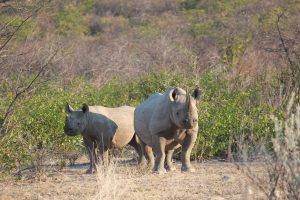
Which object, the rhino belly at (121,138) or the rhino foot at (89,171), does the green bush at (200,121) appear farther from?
the rhino belly at (121,138)

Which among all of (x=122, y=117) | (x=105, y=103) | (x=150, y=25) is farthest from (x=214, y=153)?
(x=150, y=25)

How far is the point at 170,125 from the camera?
12.3 m

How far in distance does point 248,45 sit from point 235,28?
9330mm

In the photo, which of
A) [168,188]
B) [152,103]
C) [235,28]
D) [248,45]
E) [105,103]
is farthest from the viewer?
[235,28]

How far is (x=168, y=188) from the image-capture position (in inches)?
400

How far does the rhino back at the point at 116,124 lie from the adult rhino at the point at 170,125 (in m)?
0.70

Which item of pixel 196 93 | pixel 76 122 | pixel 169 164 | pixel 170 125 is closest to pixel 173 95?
pixel 196 93

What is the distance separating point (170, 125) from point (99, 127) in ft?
5.27

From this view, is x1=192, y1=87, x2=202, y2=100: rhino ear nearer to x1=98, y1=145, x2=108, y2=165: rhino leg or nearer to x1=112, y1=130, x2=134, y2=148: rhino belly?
x1=98, y1=145, x2=108, y2=165: rhino leg

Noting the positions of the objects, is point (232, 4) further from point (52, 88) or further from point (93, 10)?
point (52, 88)

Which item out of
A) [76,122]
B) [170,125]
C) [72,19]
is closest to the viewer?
[170,125]

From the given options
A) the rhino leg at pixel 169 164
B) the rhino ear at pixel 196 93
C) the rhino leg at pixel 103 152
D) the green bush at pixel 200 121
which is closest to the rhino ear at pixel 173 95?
the rhino ear at pixel 196 93

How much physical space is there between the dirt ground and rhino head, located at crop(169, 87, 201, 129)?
2.22ft

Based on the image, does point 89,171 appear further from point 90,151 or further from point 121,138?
point 121,138
